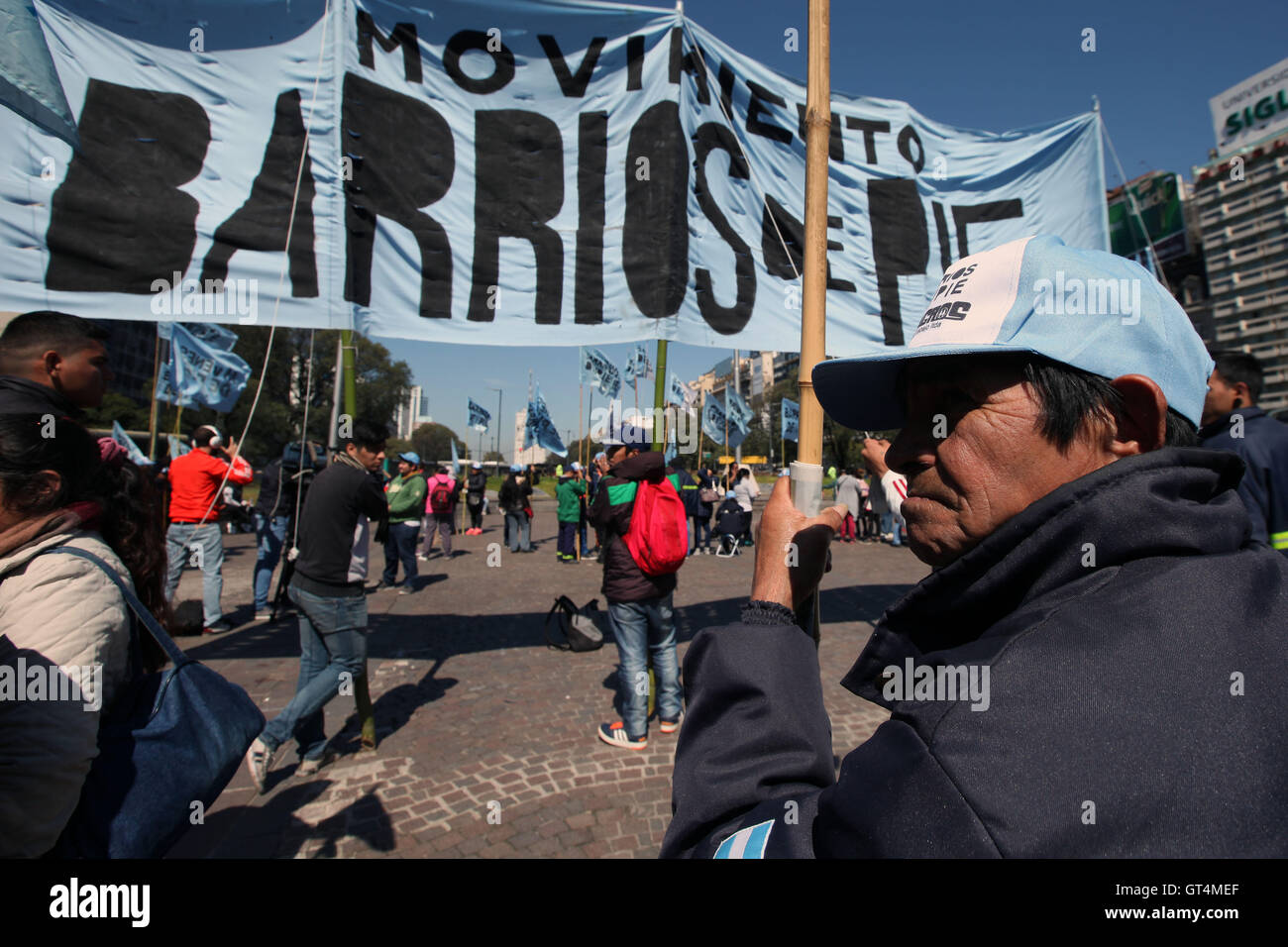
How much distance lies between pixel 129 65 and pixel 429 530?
415 inches

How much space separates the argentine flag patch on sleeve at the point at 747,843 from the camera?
0.83 m

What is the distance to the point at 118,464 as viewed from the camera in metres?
2.09

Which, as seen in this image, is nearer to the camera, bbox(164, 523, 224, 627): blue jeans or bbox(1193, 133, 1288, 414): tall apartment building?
bbox(164, 523, 224, 627): blue jeans

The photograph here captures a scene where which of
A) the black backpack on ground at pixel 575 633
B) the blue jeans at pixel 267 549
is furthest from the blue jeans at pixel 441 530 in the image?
the black backpack on ground at pixel 575 633

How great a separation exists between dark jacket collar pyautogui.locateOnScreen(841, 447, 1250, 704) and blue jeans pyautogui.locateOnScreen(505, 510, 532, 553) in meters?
13.5

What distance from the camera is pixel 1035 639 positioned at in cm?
70

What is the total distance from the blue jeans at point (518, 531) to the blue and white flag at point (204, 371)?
627 cm

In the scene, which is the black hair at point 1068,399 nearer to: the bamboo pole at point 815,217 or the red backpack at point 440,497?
the bamboo pole at point 815,217

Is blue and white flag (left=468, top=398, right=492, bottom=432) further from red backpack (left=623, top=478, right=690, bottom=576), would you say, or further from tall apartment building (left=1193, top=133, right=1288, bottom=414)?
tall apartment building (left=1193, top=133, right=1288, bottom=414)

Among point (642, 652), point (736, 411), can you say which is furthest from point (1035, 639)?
point (736, 411)

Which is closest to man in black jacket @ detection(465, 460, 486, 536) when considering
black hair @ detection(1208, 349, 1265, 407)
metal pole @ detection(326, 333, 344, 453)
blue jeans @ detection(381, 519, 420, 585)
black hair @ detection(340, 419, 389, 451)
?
blue jeans @ detection(381, 519, 420, 585)

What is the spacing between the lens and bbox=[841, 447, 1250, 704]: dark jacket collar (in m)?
0.76
